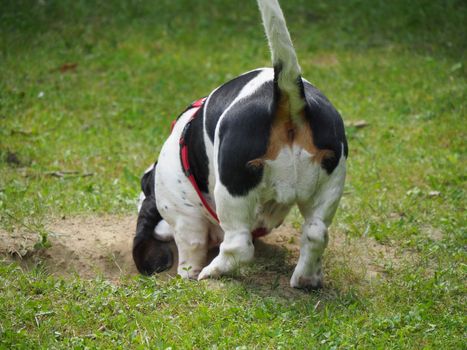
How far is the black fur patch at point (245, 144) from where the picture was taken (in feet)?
14.0

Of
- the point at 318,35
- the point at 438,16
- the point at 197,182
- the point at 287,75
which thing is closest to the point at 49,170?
the point at 197,182

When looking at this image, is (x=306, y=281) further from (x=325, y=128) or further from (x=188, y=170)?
(x=188, y=170)

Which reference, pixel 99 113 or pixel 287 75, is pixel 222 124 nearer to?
pixel 287 75

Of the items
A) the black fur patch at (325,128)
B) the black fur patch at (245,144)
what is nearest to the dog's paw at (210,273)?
the black fur patch at (245,144)

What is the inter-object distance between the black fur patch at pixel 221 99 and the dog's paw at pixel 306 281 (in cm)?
96

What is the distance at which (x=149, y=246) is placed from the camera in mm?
5582

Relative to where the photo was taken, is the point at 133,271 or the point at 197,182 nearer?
the point at 197,182

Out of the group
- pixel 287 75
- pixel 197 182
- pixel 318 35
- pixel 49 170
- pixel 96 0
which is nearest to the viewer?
pixel 287 75

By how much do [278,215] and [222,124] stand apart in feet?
2.18

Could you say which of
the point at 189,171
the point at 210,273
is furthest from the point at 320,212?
the point at 189,171

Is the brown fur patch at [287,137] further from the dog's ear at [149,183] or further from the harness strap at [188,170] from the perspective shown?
the dog's ear at [149,183]

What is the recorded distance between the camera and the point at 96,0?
1224 centimetres

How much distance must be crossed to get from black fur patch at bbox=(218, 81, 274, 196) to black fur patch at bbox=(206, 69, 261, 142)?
1.01ft

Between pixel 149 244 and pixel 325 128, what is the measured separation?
1.80 meters
